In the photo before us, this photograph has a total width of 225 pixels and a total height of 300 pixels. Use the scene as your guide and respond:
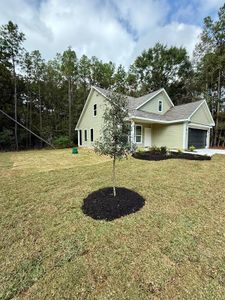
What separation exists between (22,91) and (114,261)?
76.4ft

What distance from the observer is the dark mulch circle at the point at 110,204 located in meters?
3.34

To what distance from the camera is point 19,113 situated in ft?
64.3

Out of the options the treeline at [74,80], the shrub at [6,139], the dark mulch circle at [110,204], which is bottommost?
the dark mulch circle at [110,204]

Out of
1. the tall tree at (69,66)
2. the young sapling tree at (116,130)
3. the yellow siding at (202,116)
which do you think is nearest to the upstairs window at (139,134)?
the yellow siding at (202,116)

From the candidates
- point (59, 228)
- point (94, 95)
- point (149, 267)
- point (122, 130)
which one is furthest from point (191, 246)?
point (94, 95)

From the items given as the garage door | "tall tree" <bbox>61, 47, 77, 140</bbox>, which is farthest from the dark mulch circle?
"tall tree" <bbox>61, 47, 77, 140</bbox>

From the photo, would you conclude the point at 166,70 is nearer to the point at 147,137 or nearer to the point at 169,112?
the point at 169,112

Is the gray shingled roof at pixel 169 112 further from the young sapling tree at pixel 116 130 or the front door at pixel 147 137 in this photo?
the young sapling tree at pixel 116 130

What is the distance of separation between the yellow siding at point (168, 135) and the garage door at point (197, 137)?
1.03 meters

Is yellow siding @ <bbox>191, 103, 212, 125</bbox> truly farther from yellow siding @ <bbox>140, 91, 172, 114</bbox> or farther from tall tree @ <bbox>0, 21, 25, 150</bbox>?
tall tree @ <bbox>0, 21, 25, 150</bbox>

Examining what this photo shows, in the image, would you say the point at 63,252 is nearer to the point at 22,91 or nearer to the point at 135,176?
the point at 135,176

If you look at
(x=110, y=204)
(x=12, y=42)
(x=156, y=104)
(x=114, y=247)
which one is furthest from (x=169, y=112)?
(x=12, y=42)

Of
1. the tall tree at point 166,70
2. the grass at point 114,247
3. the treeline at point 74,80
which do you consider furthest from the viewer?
the tall tree at point 166,70

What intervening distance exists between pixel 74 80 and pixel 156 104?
556 inches
